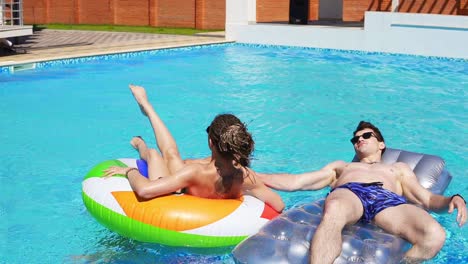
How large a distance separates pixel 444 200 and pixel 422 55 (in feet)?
38.1

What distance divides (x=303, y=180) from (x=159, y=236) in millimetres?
1132

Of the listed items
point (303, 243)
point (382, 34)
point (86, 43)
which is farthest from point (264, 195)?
point (86, 43)

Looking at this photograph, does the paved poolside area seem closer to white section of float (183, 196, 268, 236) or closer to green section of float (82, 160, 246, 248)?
green section of float (82, 160, 246, 248)

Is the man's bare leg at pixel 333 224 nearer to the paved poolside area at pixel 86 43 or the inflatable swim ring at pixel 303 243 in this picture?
the inflatable swim ring at pixel 303 243

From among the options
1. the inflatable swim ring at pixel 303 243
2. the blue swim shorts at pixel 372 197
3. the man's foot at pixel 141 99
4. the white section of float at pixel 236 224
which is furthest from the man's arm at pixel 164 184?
the blue swim shorts at pixel 372 197

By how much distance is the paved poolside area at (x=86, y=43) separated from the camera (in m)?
13.9

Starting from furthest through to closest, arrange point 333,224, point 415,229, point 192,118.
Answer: point 192,118
point 415,229
point 333,224

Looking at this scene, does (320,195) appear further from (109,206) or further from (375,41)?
(375,41)

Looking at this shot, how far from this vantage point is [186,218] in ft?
13.9

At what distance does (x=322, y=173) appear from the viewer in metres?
4.84

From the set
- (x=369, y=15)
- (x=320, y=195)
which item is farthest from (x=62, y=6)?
(x=320, y=195)

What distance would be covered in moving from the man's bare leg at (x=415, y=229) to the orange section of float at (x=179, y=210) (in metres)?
0.94

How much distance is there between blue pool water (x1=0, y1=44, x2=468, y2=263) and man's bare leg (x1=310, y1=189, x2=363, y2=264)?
77 centimetres

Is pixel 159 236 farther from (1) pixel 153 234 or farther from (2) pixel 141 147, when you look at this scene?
(2) pixel 141 147
